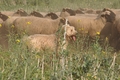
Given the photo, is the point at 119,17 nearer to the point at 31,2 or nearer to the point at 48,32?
the point at 48,32

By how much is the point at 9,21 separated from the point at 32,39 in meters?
5.16

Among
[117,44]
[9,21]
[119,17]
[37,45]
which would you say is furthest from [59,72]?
[9,21]

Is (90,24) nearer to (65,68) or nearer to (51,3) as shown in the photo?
(65,68)

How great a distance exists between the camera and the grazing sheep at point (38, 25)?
12797 mm

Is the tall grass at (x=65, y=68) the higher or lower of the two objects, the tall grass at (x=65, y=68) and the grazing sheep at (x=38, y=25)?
the higher

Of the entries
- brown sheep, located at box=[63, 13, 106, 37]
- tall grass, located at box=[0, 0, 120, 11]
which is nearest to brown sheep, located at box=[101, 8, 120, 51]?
brown sheep, located at box=[63, 13, 106, 37]

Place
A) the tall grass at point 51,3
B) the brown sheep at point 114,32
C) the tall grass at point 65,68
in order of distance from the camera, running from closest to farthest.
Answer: the tall grass at point 65,68
the brown sheep at point 114,32
the tall grass at point 51,3

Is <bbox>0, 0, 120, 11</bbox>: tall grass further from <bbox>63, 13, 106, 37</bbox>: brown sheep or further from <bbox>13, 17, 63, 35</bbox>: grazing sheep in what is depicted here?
<bbox>63, 13, 106, 37</bbox>: brown sheep

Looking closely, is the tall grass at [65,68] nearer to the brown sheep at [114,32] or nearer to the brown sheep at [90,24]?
the brown sheep at [114,32]

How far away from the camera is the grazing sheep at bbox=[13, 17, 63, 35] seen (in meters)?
12.8

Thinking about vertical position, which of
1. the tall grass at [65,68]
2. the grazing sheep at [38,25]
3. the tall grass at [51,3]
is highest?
the tall grass at [65,68]

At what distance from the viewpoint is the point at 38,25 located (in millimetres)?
13195

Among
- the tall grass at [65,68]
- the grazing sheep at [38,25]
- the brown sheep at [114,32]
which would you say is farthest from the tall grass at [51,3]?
the tall grass at [65,68]

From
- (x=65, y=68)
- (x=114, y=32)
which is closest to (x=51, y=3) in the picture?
(x=114, y=32)
